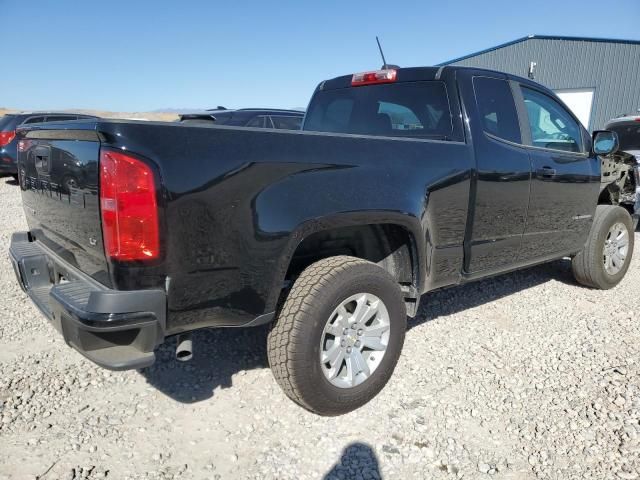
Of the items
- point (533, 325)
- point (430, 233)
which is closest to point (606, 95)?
point (533, 325)

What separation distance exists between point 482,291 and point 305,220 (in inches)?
115

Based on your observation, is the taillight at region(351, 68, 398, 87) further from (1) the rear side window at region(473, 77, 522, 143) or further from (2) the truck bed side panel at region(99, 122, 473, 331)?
(2) the truck bed side panel at region(99, 122, 473, 331)

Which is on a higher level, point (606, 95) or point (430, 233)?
point (606, 95)

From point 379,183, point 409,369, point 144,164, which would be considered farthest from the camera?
point 409,369

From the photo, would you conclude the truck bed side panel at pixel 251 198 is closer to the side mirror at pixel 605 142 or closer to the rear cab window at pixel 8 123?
the side mirror at pixel 605 142

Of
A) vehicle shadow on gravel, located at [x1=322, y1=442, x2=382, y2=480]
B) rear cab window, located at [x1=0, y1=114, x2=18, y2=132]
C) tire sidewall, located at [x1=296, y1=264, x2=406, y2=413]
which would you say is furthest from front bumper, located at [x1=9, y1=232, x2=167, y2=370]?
rear cab window, located at [x1=0, y1=114, x2=18, y2=132]

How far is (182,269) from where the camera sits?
1888 mm

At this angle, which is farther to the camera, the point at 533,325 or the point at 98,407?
the point at 533,325

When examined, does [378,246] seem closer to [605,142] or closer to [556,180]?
[556,180]

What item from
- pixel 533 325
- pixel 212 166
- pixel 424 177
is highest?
pixel 212 166

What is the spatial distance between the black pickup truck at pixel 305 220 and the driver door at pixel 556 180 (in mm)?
23

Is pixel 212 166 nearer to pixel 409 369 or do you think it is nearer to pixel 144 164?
pixel 144 164

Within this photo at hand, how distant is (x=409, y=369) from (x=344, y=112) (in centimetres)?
198

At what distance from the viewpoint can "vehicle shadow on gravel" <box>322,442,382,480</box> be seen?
2111mm
